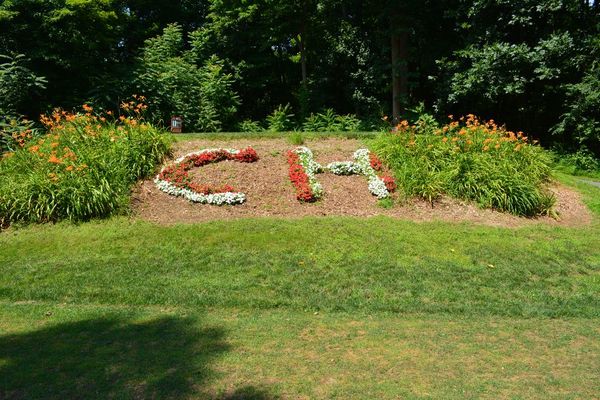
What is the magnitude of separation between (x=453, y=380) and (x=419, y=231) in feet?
14.4

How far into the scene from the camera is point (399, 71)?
1759cm

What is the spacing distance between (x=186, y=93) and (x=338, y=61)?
22.0 ft


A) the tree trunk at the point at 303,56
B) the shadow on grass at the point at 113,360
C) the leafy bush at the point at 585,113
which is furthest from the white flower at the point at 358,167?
the tree trunk at the point at 303,56

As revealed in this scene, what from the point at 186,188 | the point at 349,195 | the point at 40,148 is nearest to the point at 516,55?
the point at 349,195

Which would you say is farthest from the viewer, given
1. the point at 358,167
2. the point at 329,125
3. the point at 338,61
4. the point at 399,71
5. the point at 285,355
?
the point at 338,61

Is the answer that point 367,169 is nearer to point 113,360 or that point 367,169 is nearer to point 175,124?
point 175,124

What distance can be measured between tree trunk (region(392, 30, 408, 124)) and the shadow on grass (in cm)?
1389

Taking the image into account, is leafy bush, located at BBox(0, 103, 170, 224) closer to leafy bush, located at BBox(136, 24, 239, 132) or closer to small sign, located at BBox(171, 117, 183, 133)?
small sign, located at BBox(171, 117, 183, 133)

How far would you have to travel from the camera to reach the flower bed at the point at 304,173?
9438mm

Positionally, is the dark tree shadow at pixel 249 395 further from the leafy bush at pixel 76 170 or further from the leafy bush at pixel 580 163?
the leafy bush at pixel 580 163

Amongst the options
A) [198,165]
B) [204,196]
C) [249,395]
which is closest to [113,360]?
[249,395]

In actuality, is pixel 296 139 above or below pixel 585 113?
below

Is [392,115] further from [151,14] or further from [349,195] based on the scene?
[151,14]

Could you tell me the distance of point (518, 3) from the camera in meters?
15.1
